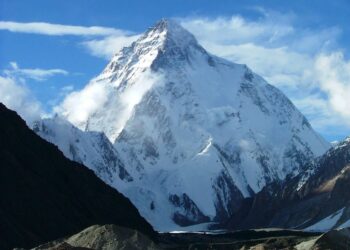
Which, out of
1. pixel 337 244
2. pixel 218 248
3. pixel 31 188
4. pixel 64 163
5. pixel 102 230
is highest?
pixel 64 163

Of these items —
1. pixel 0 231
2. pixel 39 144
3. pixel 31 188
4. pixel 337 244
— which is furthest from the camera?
pixel 39 144

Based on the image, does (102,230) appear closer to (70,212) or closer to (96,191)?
(70,212)

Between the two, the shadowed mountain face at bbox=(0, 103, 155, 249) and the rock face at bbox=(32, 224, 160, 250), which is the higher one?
the shadowed mountain face at bbox=(0, 103, 155, 249)

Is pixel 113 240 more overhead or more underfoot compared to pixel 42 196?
more underfoot

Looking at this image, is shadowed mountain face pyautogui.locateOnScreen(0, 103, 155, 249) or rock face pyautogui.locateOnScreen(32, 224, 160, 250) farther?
shadowed mountain face pyautogui.locateOnScreen(0, 103, 155, 249)

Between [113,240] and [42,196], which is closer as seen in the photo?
[113,240]

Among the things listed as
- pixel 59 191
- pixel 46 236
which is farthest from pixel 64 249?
pixel 59 191

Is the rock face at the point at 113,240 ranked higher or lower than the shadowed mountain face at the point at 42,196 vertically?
lower

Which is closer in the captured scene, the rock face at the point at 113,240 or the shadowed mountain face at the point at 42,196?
the rock face at the point at 113,240
